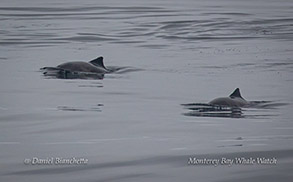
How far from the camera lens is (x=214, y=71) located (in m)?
20.6

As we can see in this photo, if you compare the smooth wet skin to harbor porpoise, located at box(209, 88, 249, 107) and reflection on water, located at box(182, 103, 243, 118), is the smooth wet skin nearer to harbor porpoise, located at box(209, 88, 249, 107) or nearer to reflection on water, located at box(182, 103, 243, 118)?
reflection on water, located at box(182, 103, 243, 118)

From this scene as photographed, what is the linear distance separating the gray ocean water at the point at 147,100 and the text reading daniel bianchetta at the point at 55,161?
74 millimetres

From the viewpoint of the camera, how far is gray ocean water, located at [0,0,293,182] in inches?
411

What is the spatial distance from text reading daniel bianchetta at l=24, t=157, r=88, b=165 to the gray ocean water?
0.07 metres

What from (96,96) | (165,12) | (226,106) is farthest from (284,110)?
(165,12)

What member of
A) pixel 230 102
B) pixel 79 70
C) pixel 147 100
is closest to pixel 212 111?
pixel 230 102

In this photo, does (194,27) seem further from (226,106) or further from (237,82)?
(226,106)

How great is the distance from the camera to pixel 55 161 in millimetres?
10562

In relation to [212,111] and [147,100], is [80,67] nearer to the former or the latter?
[147,100]

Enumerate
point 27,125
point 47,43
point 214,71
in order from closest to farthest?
point 27,125, point 214,71, point 47,43

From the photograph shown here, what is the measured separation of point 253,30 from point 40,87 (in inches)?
618

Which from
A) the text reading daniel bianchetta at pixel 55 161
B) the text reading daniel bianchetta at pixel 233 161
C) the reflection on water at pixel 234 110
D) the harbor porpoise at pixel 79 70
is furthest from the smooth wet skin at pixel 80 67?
the text reading daniel bianchetta at pixel 233 161

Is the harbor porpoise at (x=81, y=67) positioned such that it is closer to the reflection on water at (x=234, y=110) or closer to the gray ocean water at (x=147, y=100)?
the gray ocean water at (x=147, y=100)

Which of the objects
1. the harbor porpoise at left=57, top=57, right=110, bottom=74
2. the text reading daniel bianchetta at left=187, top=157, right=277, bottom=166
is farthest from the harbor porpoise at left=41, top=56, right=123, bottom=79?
the text reading daniel bianchetta at left=187, top=157, right=277, bottom=166
